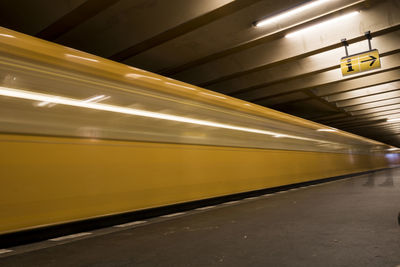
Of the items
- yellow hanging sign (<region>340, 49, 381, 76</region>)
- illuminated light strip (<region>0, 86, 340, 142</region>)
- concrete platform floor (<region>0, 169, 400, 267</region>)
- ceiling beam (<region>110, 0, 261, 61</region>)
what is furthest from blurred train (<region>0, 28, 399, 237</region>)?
yellow hanging sign (<region>340, 49, 381, 76</region>)

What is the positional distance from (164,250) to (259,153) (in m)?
5.52

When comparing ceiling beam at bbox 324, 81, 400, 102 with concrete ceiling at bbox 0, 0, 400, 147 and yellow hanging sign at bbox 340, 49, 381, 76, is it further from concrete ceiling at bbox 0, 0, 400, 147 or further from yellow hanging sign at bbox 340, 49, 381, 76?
yellow hanging sign at bbox 340, 49, 381, 76

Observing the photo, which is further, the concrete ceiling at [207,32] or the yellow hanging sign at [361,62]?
the yellow hanging sign at [361,62]

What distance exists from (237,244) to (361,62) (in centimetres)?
765

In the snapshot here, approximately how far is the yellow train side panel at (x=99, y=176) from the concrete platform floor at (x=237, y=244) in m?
0.34

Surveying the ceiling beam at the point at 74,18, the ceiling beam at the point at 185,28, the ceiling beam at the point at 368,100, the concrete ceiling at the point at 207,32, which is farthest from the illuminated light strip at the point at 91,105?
the ceiling beam at the point at 368,100

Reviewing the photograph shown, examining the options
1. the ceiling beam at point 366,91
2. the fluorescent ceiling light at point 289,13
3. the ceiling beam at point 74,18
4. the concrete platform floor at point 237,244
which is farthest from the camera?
the ceiling beam at point 366,91

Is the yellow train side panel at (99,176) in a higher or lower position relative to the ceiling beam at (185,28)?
lower

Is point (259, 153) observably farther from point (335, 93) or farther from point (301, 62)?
point (335, 93)

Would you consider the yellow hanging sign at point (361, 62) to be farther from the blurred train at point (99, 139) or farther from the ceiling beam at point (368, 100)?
the ceiling beam at point (368, 100)

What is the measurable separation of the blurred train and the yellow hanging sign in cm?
379

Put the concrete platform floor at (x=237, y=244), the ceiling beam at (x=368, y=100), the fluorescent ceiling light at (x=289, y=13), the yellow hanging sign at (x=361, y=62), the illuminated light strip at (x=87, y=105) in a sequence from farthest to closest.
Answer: the ceiling beam at (x=368, y=100)
the yellow hanging sign at (x=361, y=62)
the fluorescent ceiling light at (x=289, y=13)
the illuminated light strip at (x=87, y=105)
the concrete platform floor at (x=237, y=244)

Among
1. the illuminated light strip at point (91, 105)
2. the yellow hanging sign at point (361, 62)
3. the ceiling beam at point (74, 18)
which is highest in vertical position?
the ceiling beam at point (74, 18)

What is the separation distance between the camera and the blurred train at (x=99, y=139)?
3.37m
